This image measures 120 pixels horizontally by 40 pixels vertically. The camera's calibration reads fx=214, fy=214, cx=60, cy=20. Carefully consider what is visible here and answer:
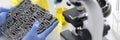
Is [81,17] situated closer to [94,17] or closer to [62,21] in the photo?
[94,17]

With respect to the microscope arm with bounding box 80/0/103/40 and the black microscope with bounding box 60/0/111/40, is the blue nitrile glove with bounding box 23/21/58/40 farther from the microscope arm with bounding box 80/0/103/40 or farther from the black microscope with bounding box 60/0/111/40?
the microscope arm with bounding box 80/0/103/40

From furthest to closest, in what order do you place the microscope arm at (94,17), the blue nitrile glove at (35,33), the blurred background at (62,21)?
the blurred background at (62,21)
the blue nitrile glove at (35,33)
the microscope arm at (94,17)

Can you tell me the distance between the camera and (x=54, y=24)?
887mm

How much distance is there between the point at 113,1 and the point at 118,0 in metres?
0.02

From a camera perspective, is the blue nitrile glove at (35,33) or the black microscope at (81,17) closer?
the black microscope at (81,17)

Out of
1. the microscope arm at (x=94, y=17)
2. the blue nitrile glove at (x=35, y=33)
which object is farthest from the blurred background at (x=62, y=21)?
the microscope arm at (x=94, y=17)

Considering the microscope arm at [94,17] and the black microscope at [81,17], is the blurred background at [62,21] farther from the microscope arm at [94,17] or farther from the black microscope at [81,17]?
the microscope arm at [94,17]

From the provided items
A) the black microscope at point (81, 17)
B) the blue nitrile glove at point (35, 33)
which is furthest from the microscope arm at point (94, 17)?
the blue nitrile glove at point (35, 33)

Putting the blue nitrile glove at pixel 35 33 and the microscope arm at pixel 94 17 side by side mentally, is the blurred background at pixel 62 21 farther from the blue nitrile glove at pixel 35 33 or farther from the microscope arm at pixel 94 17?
the microscope arm at pixel 94 17

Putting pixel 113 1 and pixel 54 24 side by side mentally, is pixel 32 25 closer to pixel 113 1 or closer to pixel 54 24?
pixel 54 24

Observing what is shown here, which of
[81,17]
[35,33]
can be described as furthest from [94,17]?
[35,33]

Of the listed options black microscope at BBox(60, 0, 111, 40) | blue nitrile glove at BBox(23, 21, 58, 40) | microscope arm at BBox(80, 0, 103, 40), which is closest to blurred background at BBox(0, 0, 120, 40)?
blue nitrile glove at BBox(23, 21, 58, 40)

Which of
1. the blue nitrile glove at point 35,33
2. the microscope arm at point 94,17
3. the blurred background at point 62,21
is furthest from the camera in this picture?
the blurred background at point 62,21

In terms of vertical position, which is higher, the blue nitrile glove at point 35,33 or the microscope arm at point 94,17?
the microscope arm at point 94,17
